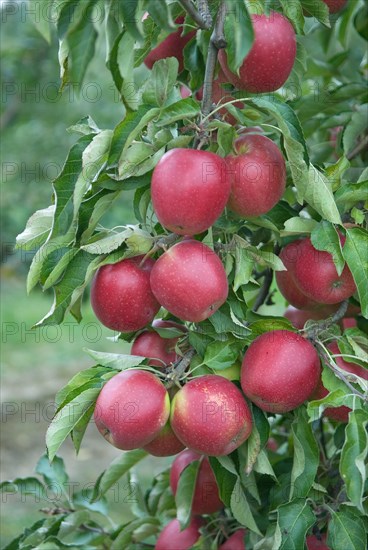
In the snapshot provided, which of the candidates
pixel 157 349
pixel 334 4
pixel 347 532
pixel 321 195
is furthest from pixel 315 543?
pixel 334 4

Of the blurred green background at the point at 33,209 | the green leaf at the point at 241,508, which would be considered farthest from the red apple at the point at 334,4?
the blurred green background at the point at 33,209

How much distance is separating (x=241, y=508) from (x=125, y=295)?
12.8 inches

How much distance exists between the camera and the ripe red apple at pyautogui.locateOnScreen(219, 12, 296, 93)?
2.98 feet

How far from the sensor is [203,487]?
3.70 ft

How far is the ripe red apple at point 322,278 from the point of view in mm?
985

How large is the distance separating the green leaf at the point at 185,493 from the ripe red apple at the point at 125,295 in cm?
27

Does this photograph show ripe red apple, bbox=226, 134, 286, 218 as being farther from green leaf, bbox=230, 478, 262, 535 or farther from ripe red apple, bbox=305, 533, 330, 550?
ripe red apple, bbox=305, 533, 330, 550

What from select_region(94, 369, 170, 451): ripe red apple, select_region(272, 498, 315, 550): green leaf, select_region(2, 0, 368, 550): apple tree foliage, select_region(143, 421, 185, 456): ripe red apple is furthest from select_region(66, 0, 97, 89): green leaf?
select_region(272, 498, 315, 550): green leaf

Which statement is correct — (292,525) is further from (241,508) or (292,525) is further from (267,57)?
(267,57)

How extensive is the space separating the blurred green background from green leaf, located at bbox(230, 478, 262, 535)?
2.38 meters

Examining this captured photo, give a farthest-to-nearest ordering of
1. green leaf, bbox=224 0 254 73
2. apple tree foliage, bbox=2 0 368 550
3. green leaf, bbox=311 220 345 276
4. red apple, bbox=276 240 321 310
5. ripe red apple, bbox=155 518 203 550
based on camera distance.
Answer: ripe red apple, bbox=155 518 203 550, red apple, bbox=276 240 321 310, green leaf, bbox=311 220 345 276, apple tree foliage, bbox=2 0 368 550, green leaf, bbox=224 0 254 73

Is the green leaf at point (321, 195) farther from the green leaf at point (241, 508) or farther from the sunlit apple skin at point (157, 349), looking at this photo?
the green leaf at point (241, 508)

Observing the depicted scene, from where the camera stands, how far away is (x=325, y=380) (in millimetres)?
932

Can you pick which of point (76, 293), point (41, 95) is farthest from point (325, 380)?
point (41, 95)
